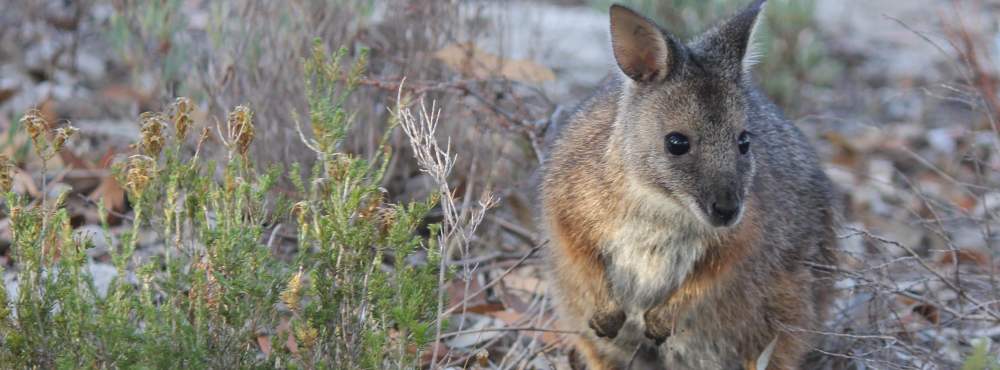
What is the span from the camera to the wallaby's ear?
3.46 m

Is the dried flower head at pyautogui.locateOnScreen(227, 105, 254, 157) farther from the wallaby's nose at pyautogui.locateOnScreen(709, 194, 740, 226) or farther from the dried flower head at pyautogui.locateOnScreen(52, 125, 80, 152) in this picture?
the wallaby's nose at pyautogui.locateOnScreen(709, 194, 740, 226)

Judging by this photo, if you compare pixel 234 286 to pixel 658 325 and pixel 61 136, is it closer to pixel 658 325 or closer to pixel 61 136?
pixel 61 136

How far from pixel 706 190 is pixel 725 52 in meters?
0.48

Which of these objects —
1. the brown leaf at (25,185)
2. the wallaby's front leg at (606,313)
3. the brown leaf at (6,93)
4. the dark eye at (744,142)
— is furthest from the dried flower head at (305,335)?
the brown leaf at (6,93)

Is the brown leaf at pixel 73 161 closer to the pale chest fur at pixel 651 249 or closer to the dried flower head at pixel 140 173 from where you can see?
the dried flower head at pixel 140 173

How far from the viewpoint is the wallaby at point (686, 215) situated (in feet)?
11.6

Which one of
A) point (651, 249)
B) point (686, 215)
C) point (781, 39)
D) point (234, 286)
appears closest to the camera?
point (234, 286)

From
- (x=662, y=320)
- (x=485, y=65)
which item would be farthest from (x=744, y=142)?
(x=485, y=65)

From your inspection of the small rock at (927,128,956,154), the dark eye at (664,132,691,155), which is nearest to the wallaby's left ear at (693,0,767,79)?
the dark eye at (664,132,691,155)

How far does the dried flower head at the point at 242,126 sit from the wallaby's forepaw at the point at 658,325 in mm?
1508

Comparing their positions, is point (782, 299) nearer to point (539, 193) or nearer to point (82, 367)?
point (539, 193)

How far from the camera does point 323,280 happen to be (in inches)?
119

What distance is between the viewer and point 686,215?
373cm

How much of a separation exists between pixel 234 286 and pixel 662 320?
1.58 m
